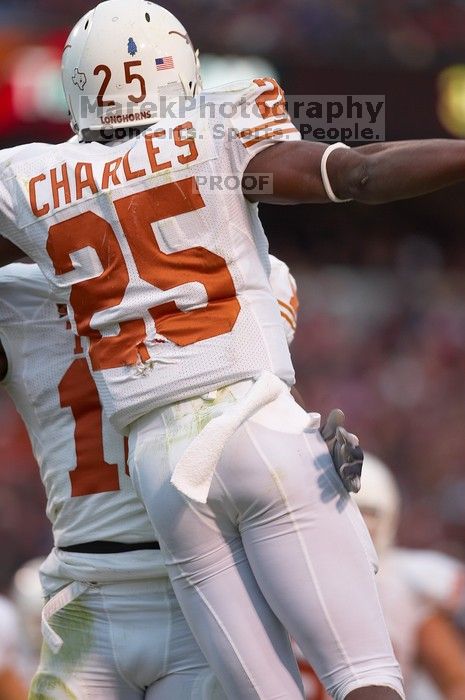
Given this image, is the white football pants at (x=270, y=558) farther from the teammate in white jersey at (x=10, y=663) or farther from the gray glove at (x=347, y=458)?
the teammate in white jersey at (x=10, y=663)

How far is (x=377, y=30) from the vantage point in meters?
9.55

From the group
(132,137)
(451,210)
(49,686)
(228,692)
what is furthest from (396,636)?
(451,210)

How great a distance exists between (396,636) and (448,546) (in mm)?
4347

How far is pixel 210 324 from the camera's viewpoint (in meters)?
2.36

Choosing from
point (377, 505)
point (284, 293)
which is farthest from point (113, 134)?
point (377, 505)

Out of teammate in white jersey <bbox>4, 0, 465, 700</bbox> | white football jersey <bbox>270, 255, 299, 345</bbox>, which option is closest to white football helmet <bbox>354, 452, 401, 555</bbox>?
white football jersey <bbox>270, 255, 299, 345</bbox>

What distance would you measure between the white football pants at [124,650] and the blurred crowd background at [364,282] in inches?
212

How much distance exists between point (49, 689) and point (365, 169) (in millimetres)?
1402

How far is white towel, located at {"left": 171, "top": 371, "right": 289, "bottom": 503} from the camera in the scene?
2232 millimetres

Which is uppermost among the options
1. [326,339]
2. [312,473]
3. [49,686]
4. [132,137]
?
[132,137]

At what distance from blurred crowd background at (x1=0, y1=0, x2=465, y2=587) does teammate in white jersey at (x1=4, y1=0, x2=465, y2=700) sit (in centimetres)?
590

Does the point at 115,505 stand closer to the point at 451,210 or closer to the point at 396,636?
the point at 396,636

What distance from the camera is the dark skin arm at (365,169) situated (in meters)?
2.07

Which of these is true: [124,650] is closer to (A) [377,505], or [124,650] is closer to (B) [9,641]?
(A) [377,505]
